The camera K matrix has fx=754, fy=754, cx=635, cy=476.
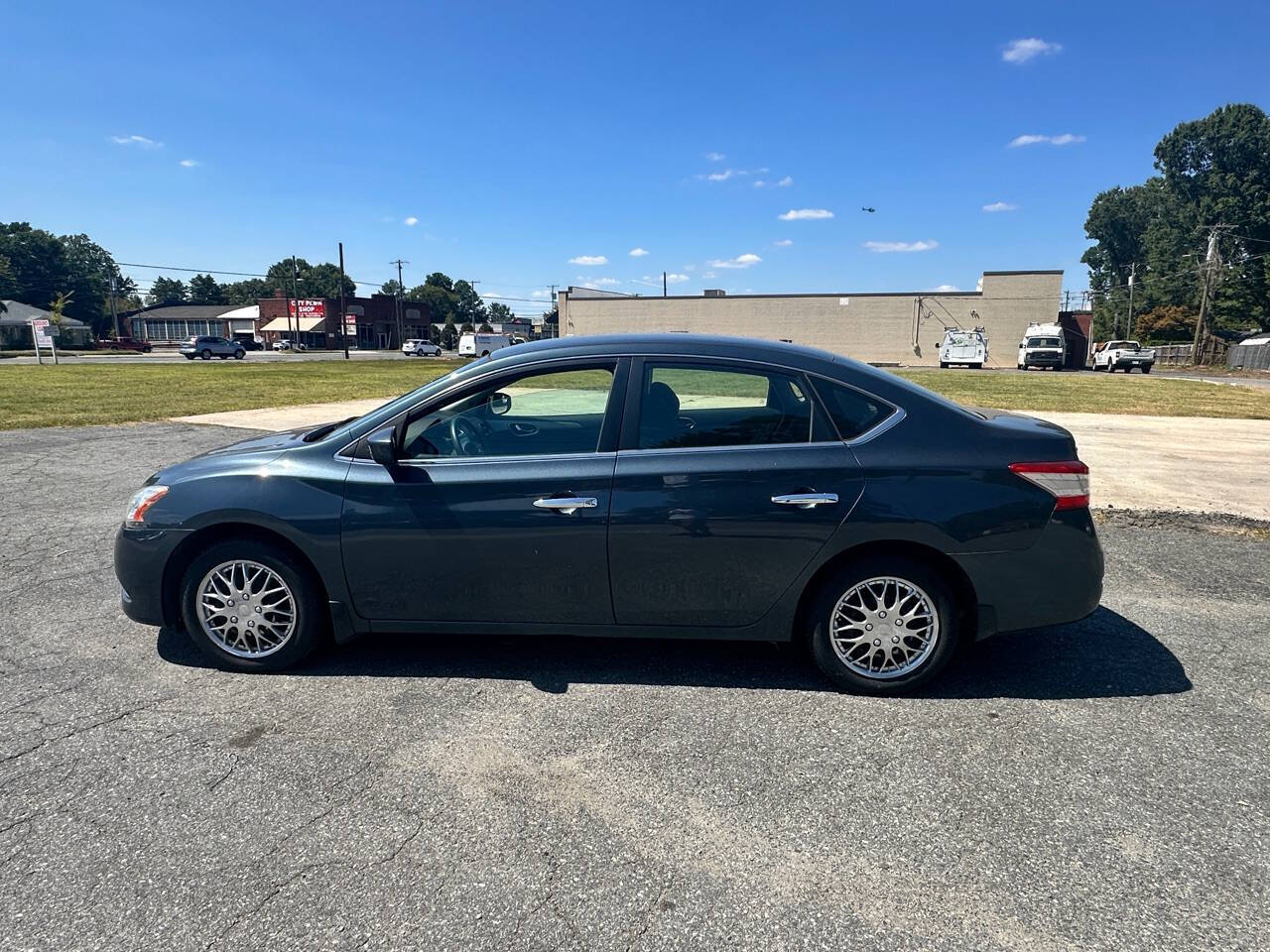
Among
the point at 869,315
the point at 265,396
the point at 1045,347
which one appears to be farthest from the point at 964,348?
the point at 265,396

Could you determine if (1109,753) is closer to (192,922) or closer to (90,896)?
(192,922)

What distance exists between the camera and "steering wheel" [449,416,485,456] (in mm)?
3709

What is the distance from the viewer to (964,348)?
44.7m

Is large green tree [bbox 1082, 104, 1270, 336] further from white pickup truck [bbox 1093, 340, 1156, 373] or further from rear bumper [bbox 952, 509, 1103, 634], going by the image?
rear bumper [bbox 952, 509, 1103, 634]

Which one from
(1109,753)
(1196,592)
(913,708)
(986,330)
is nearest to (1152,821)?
(1109,753)

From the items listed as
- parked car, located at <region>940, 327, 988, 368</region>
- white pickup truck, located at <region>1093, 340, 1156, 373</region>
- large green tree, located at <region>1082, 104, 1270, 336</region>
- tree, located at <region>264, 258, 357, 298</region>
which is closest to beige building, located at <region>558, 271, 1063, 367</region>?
parked car, located at <region>940, 327, 988, 368</region>

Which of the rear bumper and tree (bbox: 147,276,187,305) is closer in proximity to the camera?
the rear bumper

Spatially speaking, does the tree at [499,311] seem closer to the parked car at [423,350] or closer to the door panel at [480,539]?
the parked car at [423,350]

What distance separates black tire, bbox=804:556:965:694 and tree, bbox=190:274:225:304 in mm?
166965

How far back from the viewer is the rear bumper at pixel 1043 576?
3453 mm

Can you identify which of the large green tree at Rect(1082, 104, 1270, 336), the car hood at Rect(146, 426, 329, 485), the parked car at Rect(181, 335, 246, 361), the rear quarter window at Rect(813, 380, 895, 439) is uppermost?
the large green tree at Rect(1082, 104, 1270, 336)

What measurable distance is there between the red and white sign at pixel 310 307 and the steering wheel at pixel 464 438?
307 ft

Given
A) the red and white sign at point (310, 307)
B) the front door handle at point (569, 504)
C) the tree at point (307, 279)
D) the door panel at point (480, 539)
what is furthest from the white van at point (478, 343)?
the tree at point (307, 279)

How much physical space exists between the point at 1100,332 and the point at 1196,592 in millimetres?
116007
